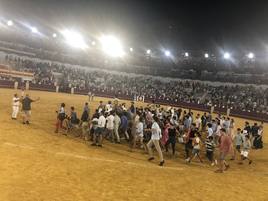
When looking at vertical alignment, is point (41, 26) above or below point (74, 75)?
above

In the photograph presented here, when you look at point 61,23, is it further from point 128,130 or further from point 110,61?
point 128,130

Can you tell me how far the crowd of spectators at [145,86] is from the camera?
51125mm

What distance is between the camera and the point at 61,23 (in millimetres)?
67312

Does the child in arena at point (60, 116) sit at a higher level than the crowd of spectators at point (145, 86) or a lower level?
lower

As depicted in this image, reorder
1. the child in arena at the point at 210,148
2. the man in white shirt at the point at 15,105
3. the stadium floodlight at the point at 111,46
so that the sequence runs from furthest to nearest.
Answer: the stadium floodlight at the point at 111,46
the man in white shirt at the point at 15,105
the child in arena at the point at 210,148

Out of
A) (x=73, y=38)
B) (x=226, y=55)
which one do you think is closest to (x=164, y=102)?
(x=226, y=55)

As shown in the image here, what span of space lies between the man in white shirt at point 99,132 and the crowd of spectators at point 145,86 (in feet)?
95.8

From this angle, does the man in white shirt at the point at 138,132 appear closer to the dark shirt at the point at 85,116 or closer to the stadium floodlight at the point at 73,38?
the dark shirt at the point at 85,116

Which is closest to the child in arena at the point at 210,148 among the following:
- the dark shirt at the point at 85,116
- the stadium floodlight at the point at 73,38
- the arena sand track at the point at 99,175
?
the arena sand track at the point at 99,175

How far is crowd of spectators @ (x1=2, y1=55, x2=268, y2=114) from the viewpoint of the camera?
51.1 m

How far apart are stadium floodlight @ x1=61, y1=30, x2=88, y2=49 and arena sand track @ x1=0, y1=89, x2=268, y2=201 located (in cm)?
5062

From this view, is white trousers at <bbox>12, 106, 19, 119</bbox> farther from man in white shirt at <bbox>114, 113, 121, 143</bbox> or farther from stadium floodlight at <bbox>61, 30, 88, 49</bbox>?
stadium floodlight at <bbox>61, 30, 88, 49</bbox>

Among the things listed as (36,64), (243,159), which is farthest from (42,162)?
(36,64)

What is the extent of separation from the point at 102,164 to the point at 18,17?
2158 inches
